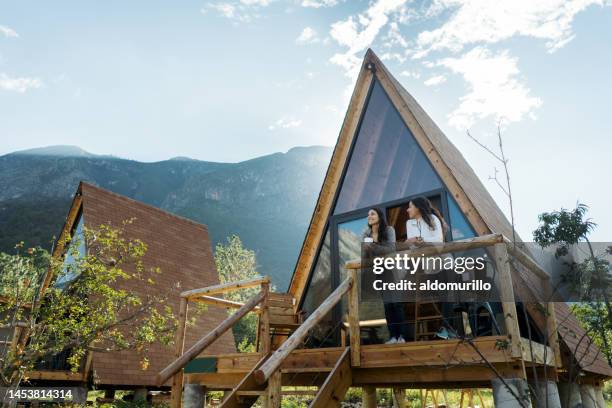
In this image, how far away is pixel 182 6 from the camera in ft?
32.2

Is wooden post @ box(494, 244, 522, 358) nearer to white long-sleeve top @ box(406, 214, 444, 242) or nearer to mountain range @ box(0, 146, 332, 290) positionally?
white long-sleeve top @ box(406, 214, 444, 242)

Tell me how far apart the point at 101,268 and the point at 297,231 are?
270ft

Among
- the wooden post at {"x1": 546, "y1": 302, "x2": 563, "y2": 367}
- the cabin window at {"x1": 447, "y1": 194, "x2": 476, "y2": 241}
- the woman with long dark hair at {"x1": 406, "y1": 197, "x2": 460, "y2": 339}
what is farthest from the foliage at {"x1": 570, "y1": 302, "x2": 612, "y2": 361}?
the woman with long dark hair at {"x1": 406, "y1": 197, "x2": 460, "y2": 339}

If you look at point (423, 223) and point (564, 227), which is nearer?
point (423, 223)

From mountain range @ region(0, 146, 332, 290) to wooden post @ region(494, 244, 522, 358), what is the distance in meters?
59.9

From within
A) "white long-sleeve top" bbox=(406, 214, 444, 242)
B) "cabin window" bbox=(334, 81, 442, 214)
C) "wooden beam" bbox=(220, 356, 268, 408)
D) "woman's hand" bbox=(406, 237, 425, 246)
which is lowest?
"wooden beam" bbox=(220, 356, 268, 408)

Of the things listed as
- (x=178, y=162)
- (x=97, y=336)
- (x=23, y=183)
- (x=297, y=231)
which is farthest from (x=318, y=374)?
(x=178, y=162)

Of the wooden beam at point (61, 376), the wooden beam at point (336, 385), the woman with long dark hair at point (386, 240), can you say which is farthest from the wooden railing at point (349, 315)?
the wooden beam at point (61, 376)

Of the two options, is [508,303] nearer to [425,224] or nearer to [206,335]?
[425,224]

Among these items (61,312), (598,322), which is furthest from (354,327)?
(61,312)

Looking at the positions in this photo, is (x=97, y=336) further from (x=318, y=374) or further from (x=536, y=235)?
(x=536, y=235)

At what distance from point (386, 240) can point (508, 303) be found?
2695mm

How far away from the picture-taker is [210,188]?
105938 mm

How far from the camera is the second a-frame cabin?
14.7 feet
